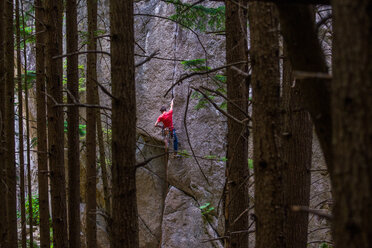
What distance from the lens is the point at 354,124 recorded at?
1481 millimetres

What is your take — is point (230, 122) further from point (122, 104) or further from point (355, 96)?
point (355, 96)

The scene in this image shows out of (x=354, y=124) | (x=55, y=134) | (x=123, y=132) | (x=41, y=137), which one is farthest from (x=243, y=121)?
(x=41, y=137)

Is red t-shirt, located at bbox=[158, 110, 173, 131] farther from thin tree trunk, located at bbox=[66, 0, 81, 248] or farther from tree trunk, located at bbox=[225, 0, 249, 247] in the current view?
tree trunk, located at bbox=[225, 0, 249, 247]

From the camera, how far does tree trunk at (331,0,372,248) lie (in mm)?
1457

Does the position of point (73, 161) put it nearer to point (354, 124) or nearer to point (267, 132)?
point (267, 132)

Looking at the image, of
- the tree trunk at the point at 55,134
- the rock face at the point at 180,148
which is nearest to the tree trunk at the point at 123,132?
the tree trunk at the point at 55,134

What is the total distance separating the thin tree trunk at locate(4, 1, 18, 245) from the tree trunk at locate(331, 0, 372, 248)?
16.9 ft

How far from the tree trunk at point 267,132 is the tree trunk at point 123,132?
1.24m

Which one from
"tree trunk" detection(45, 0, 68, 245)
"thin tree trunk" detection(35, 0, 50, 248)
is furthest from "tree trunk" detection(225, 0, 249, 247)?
"thin tree trunk" detection(35, 0, 50, 248)

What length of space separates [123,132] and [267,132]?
4.49 ft

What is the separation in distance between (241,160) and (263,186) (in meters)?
2.04

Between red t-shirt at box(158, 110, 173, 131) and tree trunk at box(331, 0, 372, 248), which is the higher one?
red t-shirt at box(158, 110, 173, 131)

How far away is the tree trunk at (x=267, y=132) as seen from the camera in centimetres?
281

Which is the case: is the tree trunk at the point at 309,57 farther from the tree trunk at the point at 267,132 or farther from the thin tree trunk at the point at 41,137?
the thin tree trunk at the point at 41,137
